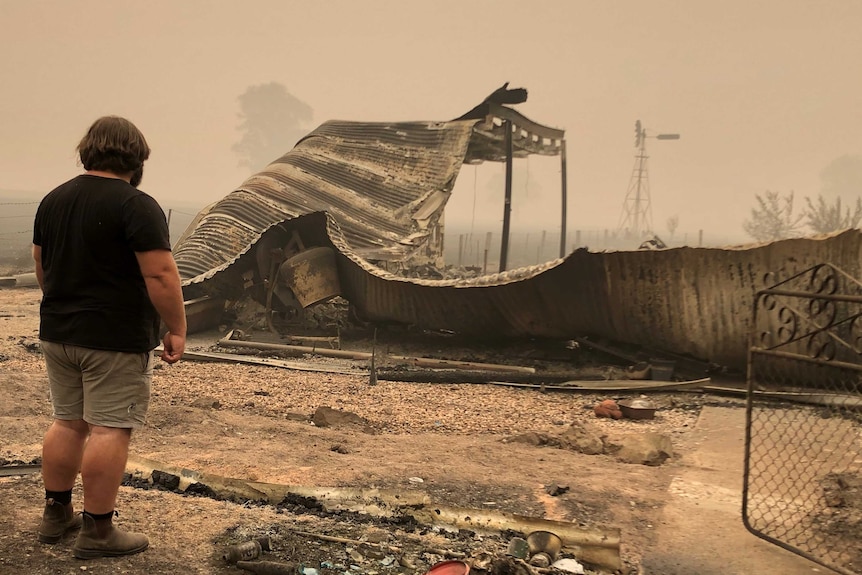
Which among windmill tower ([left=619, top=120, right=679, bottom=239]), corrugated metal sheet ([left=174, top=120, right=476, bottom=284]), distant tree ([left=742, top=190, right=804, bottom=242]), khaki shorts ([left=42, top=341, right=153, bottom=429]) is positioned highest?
Result: windmill tower ([left=619, top=120, right=679, bottom=239])

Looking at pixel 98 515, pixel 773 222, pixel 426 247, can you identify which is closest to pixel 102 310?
pixel 98 515

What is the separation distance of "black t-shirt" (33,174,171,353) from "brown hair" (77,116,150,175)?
7 cm

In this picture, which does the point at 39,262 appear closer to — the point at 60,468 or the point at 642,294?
the point at 60,468

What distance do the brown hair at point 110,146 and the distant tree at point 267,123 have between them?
11680 centimetres

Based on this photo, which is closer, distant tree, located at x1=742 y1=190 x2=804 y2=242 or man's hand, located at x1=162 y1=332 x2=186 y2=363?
man's hand, located at x1=162 y1=332 x2=186 y2=363

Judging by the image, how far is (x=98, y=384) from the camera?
2.69 meters

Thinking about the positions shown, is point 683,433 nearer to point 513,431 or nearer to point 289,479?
point 513,431

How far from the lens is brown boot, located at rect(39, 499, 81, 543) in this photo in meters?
2.83

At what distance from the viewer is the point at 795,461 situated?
5012 millimetres

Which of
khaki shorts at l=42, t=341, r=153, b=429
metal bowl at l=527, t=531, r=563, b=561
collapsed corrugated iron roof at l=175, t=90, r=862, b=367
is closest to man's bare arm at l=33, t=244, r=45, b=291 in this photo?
khaki shorts at l=42, t=341, r=153, b=429

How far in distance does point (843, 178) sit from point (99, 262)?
12666 cm

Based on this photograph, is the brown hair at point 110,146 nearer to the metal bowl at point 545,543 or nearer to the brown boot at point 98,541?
the brown boot at point 98,541

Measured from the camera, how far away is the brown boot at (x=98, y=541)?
2711 millimetres

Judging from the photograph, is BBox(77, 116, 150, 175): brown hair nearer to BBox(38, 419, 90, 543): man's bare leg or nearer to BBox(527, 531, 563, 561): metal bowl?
BBox(38, 419, 90, 543): man's bare leg
